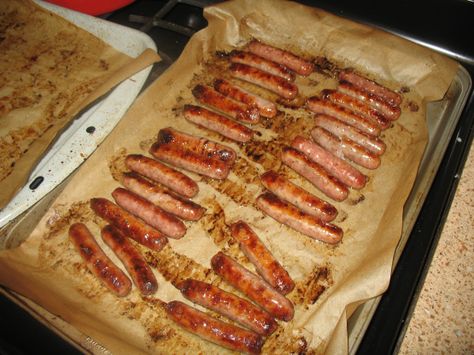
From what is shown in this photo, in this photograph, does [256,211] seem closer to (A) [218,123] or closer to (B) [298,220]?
(B) [298,220]

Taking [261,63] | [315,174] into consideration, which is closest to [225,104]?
[261,63]

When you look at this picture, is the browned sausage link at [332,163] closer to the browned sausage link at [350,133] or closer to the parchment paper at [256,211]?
the parchment paper at [256,211]

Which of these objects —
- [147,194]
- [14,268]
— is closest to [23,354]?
[14,268]

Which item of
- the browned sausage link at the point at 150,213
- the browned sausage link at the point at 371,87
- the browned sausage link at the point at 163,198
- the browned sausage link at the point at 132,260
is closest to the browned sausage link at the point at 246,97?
the browned sausage link at the point at 371,87

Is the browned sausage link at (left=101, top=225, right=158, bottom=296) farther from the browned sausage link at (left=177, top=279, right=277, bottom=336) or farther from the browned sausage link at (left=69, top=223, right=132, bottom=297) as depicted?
the browned sausage link at (left=177, top=279, right=277, bottom=336)

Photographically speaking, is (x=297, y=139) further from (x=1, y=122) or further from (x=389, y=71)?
(x=1, y=122)

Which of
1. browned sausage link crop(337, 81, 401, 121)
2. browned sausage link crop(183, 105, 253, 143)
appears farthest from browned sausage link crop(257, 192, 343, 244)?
browned sausage link crop(337, 81, 401, 121)
